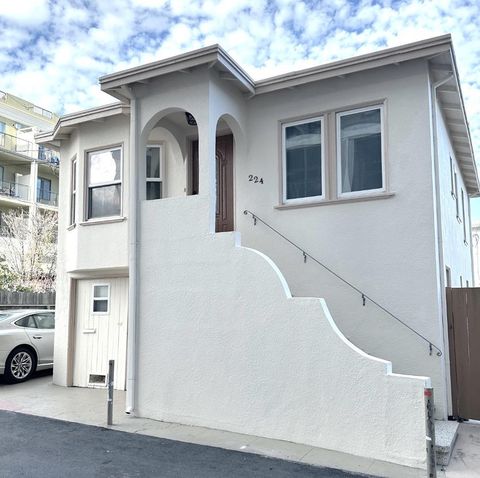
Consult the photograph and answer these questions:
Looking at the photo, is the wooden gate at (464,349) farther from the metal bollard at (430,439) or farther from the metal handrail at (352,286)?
the metal bollard at (430,439)

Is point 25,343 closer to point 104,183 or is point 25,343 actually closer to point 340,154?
point 104,183

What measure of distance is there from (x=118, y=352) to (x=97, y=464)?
4.26 meters

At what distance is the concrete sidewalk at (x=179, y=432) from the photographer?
5371mm

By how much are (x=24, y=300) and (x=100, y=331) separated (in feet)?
19.9

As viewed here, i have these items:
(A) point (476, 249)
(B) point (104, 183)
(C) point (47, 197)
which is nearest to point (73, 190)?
(B) point (104, 183)

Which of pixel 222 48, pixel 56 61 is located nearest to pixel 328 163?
pixel 222 48

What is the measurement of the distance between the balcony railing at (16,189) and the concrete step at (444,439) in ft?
89.2

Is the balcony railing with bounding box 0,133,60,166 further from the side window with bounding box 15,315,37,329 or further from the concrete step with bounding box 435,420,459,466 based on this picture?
the concrete step with bounding box 435,420,459,466

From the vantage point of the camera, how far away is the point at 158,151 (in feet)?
30.9

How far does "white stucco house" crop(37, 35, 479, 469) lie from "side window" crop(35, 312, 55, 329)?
432 cm

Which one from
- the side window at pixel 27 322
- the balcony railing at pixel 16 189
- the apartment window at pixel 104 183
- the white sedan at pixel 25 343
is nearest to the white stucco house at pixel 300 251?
the apartment window at pixel 104 183

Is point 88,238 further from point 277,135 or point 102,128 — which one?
point 277,135

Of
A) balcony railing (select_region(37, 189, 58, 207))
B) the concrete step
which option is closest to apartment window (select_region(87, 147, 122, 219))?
the concrete step

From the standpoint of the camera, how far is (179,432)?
6660 millimetres
